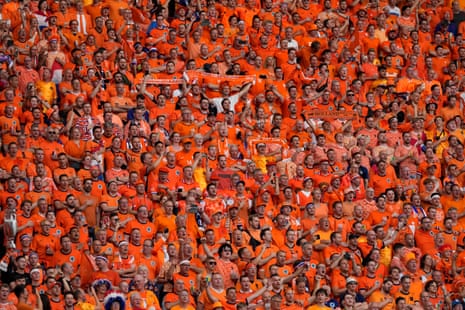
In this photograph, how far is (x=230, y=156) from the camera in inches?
794

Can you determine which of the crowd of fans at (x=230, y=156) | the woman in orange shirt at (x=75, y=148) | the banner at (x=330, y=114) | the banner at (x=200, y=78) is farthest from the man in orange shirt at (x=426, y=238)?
the woman in orange shirt at (x=75, y=148)

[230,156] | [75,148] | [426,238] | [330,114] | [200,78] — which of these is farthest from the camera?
[330,114]

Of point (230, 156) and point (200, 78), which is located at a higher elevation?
point (200, 78)

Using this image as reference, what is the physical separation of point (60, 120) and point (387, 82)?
5.02 meters

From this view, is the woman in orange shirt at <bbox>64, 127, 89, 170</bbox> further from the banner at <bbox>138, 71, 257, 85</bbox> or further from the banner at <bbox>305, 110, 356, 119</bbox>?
the banner at <bbox>305, 110, 356, 119</bbox>

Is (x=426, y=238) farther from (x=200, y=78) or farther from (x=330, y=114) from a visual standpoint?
(x=200, y=78)

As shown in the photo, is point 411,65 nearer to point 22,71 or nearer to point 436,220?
point 436,220

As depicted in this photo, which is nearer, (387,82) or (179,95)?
(179,95)

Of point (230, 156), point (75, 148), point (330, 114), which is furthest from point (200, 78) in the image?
point (75, 148)

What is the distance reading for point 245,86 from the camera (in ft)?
69.6

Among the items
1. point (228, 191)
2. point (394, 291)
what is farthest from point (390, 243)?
point (228, 191)

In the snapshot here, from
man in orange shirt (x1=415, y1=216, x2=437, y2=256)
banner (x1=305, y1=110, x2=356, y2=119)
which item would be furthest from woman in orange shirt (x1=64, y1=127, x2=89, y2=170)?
man in orange shirt (x1=415, y1=216, x2=437, y2=256)

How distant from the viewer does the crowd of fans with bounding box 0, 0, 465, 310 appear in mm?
18188

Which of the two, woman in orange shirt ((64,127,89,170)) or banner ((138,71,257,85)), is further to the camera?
banner ((138,71,257,85))
